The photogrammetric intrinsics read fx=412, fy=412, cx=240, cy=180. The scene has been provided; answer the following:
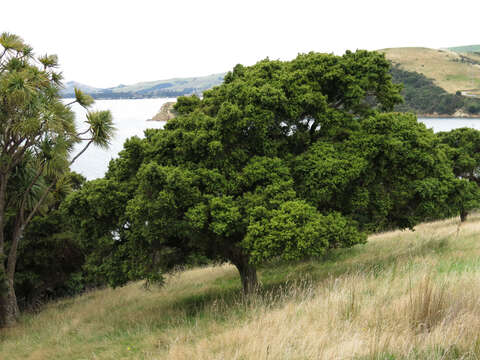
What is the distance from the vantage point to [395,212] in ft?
46.6


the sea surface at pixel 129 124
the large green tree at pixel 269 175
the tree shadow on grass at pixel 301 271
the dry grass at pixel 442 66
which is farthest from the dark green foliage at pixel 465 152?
the dry grass at pixel 442 66

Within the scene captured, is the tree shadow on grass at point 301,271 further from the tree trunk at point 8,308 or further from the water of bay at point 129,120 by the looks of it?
the water of bay at point 129,120

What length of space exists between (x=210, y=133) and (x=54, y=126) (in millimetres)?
7794

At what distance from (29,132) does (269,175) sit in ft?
33.6

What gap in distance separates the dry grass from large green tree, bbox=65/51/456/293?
134129mm

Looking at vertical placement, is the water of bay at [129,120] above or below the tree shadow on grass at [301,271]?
above

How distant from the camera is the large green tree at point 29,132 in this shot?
624 inches

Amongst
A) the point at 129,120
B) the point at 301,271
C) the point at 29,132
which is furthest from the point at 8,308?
the point at 129,120

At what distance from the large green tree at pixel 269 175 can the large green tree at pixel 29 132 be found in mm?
4018

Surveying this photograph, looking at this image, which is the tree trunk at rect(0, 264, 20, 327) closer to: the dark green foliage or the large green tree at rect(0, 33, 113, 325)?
the large green tree at rect(0, 33, 113, 325)

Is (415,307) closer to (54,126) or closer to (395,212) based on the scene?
(395,212)

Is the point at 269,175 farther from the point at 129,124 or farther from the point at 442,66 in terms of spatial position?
the point at 442,66

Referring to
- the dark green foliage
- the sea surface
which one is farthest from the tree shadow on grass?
the sea surface

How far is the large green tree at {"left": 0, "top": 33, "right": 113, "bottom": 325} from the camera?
15.9 metres
